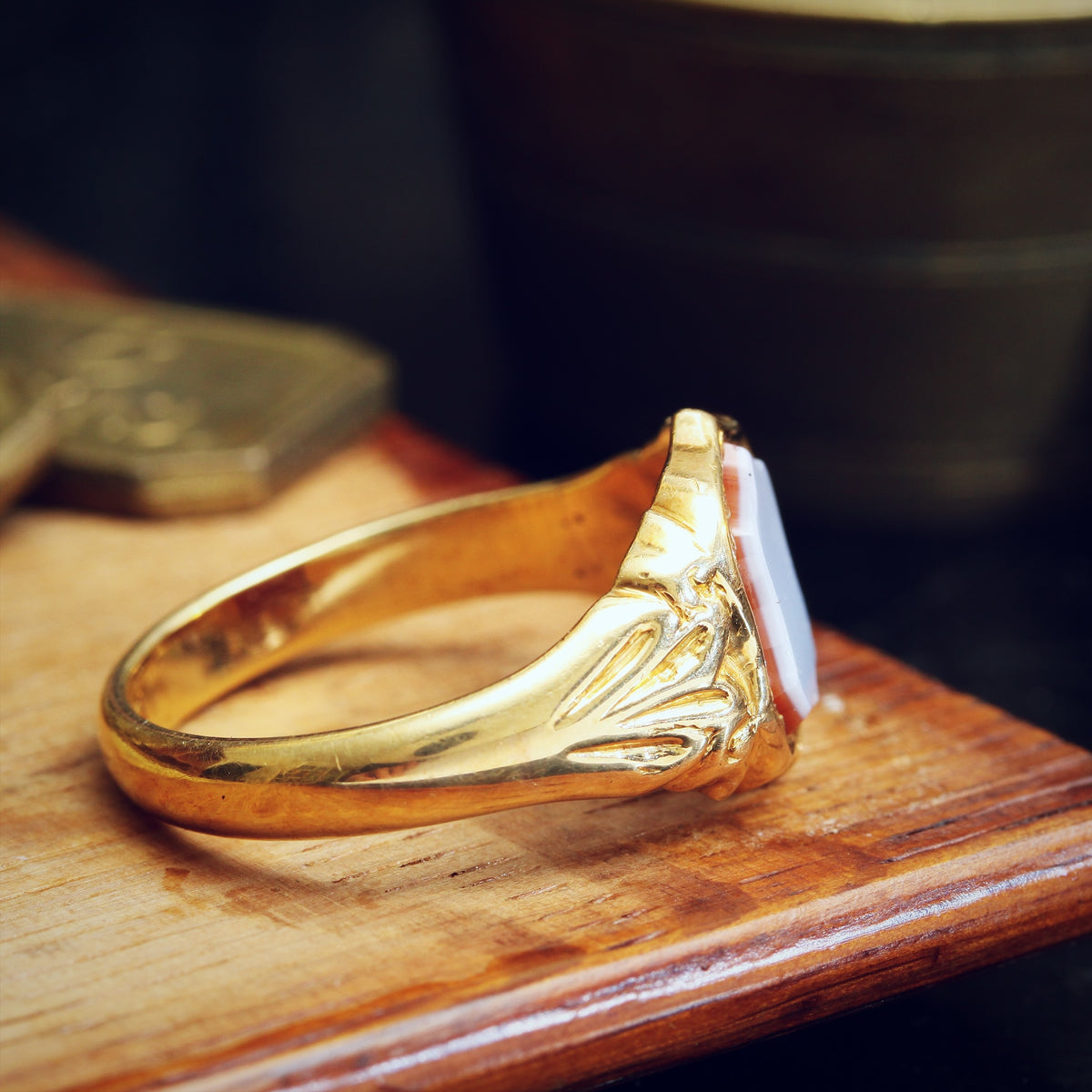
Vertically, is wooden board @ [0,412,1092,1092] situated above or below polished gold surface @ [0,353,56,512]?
below

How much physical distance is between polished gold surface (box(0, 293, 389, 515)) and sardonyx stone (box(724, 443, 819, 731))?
12.9 inches

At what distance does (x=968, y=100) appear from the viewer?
80 cm

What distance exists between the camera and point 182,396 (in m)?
0.77

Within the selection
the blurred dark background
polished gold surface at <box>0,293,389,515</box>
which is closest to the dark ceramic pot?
the blurred dark background

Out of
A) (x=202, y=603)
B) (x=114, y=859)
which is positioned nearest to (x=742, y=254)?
(x=202, y=603)

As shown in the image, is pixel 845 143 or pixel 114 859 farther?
pixel 845 143

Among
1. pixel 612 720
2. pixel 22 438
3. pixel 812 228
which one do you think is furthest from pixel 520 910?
pixel 812 228

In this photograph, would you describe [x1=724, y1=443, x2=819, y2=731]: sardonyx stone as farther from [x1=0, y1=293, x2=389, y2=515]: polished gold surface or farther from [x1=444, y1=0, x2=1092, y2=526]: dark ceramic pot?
[x1=444, y1=0, x2=1092, y2=526]: dark ceramic pot

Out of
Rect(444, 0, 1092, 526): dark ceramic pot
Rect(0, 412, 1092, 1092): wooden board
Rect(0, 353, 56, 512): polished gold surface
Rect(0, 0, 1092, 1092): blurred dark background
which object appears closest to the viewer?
Rect(0, 412, 1092, 1092): wooden board

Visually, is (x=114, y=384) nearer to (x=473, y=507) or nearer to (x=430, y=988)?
(x=473, y=507)

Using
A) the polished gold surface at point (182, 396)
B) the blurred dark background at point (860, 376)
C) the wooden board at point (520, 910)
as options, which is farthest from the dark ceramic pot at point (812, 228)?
the wooden board at point (520, 910)

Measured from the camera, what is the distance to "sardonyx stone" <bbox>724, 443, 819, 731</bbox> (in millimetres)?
449

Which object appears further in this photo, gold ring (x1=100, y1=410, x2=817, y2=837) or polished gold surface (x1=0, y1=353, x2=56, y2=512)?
polished gold surface (x1=0, y1=353, x2=56, y2=512)

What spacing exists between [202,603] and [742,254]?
1.62 ft
